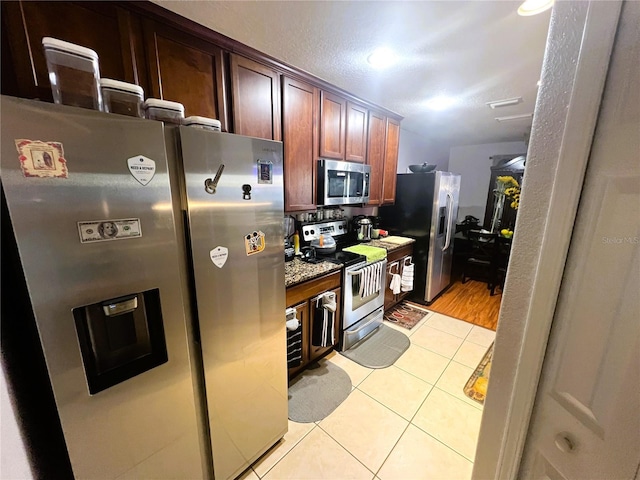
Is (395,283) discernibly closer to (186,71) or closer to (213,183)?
(213,183)

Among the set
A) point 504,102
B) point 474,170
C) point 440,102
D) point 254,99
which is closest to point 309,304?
point 254,99

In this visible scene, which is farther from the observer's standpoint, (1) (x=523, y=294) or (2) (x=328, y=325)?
(2) (x=328, y=325)

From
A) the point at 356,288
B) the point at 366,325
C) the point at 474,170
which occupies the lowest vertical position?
the point at 366,325

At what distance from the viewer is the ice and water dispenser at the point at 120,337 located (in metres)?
0.83

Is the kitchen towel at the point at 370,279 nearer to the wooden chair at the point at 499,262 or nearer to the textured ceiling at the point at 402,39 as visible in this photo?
the textured ceiling at the point at 402,39

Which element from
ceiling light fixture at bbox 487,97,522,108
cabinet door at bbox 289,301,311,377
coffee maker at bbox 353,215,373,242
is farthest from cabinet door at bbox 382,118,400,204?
cabinet door at bbox 289,301,311,377

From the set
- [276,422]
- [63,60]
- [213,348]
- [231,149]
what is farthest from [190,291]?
[276,422]

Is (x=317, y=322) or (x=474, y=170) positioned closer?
(x=317, y=322)

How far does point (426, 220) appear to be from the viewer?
125 inches

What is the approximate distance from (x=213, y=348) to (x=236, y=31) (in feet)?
5.79

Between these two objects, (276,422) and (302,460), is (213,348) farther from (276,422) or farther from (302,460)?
(302,460)

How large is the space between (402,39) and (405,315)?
9.30ft

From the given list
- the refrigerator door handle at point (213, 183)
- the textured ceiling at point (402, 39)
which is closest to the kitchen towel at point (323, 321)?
the refrigerator door handle at point (213, 183)

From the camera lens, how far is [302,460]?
1.46 meters
